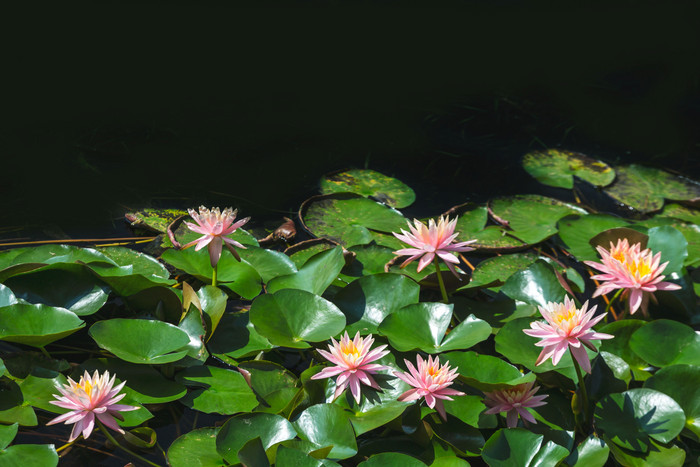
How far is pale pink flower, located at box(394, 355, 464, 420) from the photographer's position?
5.01ft

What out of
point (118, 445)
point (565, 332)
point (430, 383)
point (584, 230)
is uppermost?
point (565, 332)

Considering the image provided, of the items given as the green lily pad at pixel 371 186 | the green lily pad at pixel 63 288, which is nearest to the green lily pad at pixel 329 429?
the green lily pad at pixel 63 288

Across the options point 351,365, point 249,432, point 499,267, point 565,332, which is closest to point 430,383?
point 351,365

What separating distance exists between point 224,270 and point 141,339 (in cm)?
42

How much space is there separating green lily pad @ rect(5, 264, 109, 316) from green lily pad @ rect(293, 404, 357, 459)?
73cm

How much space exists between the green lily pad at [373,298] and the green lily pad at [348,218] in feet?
1.33

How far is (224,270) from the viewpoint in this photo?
2.08 metres

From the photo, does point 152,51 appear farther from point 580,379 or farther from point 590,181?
point 580,379

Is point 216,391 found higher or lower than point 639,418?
lower

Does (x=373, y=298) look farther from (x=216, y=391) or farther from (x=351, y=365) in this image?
(x=216, y=391)

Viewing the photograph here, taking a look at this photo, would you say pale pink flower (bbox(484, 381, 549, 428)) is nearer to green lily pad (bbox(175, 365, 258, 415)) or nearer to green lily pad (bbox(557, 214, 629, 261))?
green lily pad (bbox(175, 365, 258, 415))

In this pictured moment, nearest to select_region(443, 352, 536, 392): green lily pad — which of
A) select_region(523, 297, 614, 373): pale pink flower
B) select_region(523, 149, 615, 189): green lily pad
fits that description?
select_region(523, 297, 614, 373): pale pink flower

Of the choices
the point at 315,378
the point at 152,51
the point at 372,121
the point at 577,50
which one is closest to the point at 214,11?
the point at 152,51

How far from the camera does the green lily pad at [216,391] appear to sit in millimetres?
1666
